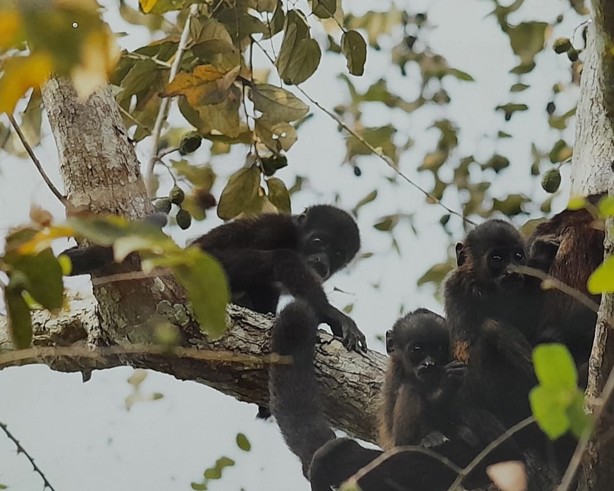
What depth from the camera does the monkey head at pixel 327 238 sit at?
4613mm

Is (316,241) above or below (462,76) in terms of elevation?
below

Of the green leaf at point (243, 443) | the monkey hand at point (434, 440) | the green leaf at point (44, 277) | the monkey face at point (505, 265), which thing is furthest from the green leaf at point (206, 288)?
the green leaf at point (243, 443)

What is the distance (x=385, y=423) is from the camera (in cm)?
296

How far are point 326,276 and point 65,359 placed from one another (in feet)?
5.07

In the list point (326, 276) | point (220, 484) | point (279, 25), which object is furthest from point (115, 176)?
point (326, 276)

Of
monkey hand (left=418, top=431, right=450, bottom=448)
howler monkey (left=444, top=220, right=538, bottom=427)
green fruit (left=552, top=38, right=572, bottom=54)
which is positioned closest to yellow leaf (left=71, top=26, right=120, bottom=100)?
howler monkey (left=444, top=220, right=538, bottom=427)

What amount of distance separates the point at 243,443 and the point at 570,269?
1431mm

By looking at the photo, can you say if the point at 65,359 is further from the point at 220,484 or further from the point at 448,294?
the point at 448,294

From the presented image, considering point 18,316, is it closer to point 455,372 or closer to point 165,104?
point 455,372

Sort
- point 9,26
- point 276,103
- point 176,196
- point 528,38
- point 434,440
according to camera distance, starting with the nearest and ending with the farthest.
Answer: point 9,26, point 434,440, point 276,103, point 176,196, point 528,38

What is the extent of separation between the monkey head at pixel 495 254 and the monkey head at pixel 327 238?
1428 mm

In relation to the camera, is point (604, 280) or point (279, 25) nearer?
point (604, 280)

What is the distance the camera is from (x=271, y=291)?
402 centimetres

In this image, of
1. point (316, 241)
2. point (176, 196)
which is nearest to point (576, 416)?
point (176, 196)
